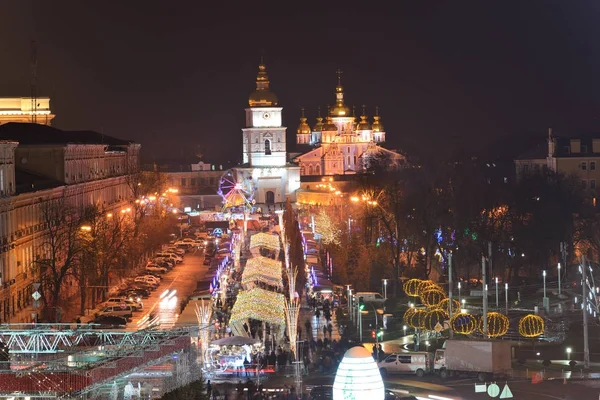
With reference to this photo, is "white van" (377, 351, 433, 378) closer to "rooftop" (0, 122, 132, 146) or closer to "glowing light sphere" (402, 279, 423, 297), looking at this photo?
"glowing light sphere" (402, 279, 423, 297)

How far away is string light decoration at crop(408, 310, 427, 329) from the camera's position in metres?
47.5

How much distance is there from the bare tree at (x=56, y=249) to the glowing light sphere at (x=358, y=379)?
80.3ft

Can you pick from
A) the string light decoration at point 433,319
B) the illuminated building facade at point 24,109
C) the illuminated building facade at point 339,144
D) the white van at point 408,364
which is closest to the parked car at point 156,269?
the string light decoration at point 433,319

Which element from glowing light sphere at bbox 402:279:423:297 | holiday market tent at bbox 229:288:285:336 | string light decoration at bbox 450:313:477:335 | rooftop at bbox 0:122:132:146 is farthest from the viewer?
rooftop at bbox 0:122:132:146

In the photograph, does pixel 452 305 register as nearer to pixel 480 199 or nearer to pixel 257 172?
pixel 480 199

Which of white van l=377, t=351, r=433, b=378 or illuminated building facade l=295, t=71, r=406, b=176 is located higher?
illuminated building facade l=295, t=71, r=406, b=176

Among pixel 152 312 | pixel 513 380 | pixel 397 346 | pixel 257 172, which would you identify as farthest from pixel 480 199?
pixel 257 172

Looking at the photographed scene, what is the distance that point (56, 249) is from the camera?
59500 millimetres

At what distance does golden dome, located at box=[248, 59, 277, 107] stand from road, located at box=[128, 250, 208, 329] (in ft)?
175

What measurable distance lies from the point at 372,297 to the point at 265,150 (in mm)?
81317

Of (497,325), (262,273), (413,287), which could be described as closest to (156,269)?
(262,273)

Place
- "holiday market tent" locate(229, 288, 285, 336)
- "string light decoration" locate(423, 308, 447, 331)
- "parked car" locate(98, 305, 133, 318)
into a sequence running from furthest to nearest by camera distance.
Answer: "parked car" locate(98, 305, 133, 318), "holiday market tent" locate(229, 288, 285, 336), "string light decoration" locate(423, 308, 447, 331)

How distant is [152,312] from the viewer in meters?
57.0

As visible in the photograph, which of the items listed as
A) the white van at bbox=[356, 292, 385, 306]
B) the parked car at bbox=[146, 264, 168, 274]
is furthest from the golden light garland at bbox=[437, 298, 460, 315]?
the parked car at bbox=[146, 264, 168, 274]
